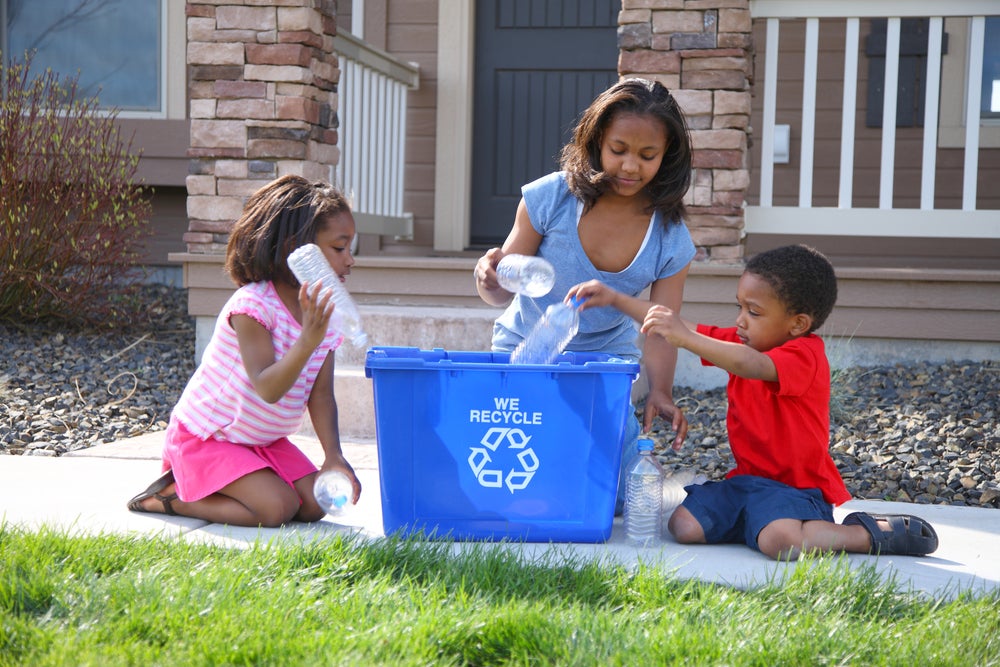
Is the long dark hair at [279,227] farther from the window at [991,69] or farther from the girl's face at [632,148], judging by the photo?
the window at [991,69]

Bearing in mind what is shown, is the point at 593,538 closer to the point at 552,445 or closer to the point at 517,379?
the point at 552,445

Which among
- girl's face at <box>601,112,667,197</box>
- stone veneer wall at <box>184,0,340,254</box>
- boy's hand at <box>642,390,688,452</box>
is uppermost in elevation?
stone veneer wall at <box>184,0,340,254</box>

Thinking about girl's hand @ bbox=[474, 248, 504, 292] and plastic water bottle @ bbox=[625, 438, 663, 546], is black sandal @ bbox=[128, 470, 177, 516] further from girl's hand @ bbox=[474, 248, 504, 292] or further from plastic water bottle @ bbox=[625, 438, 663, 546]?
plastic water bottle @ bbox=[625, 438, 663, 546]

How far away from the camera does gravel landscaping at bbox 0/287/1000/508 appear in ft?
13.0

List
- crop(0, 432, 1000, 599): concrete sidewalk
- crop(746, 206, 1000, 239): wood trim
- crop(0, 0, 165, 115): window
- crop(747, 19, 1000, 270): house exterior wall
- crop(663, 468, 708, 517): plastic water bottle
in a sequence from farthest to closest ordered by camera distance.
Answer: crop(0, 0, 165, 115): window → crop(747, 19, 1000, 270): house exterior wall → crop(746, 206, 1000, 239): wood trim → crop(663, 468, 708, 517): plastic water bottle → crop(0, 432, 1000, 599): concrete sidewalk

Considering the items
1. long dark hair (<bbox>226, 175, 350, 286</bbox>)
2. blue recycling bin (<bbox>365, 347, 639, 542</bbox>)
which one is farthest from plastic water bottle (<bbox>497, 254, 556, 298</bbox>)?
long dark hair (<bbox>226, 175, 350, 286</bbox>)

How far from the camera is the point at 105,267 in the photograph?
6.40 meters

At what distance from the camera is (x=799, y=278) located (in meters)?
2.98

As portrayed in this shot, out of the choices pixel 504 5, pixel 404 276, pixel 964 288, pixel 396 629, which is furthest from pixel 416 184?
pixel 396 629

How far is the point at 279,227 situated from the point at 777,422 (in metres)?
1.46

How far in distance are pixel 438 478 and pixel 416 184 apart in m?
4.90

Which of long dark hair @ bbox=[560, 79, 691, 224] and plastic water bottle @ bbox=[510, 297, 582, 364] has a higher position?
long dark hair @ bbox=[560, 79, 691, 224]

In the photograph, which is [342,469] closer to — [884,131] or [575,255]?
[575,255]

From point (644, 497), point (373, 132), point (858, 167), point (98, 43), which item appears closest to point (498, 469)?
point (644, 497)
